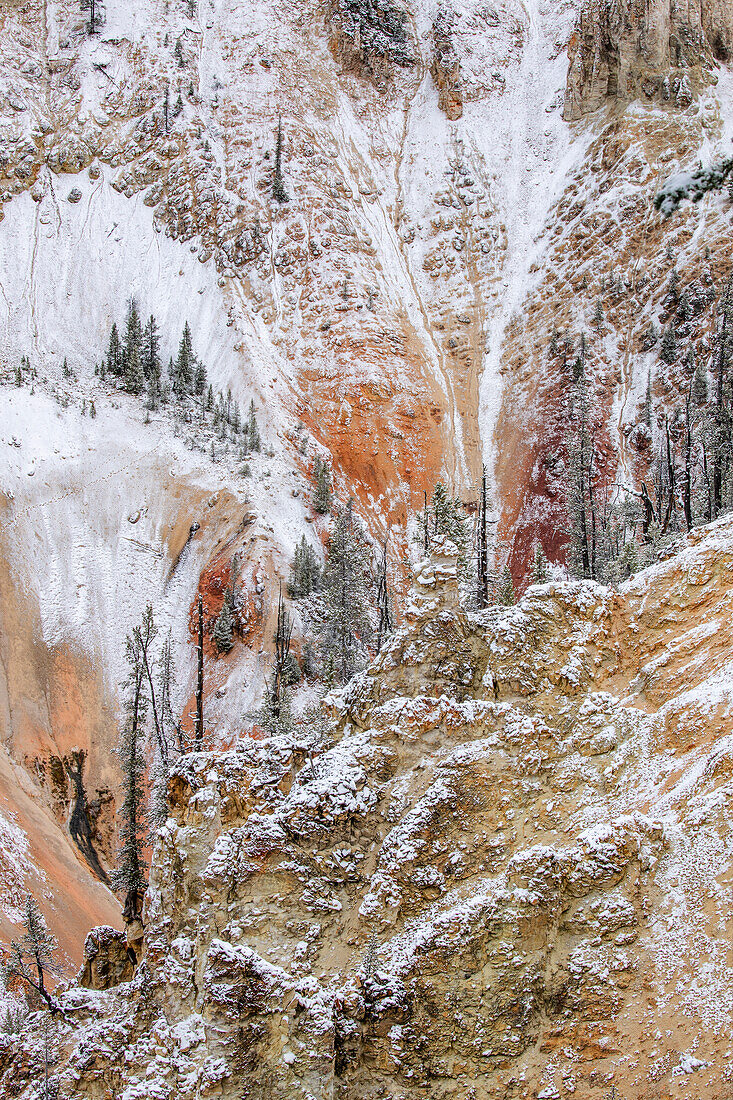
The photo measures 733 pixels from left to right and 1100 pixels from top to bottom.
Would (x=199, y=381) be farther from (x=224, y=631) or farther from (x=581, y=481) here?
(x=581, y=481)

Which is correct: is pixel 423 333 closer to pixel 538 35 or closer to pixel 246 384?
pixel 246 384

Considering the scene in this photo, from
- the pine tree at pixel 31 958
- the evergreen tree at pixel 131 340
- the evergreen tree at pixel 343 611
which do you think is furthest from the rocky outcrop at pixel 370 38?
the pine tree at pixel 31 958

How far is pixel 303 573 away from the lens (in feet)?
197

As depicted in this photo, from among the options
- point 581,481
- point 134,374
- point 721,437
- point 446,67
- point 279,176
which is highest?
point 446,67

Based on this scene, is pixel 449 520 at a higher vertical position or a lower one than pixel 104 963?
higher

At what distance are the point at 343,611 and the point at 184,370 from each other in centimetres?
3837

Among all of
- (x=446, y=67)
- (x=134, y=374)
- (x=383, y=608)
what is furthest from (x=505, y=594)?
(x=446, y=67)

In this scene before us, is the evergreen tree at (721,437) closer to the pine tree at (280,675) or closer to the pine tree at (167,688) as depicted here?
the pine tree at (280,675)

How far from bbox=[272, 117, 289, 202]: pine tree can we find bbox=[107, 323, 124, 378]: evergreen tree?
1043 inches

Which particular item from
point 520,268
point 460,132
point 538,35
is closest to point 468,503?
point 520,268

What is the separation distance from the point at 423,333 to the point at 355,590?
4387cm

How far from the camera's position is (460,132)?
10300 cm

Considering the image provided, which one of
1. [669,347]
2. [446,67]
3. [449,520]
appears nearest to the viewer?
[449,520]

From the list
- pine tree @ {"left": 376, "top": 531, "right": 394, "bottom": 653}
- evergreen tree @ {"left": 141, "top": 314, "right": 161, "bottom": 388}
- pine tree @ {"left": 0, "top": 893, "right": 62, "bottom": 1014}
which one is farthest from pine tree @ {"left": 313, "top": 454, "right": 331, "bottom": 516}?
pine tree @ {"left": 0, "top": 893, "right": 62, "bottom": 1014}
